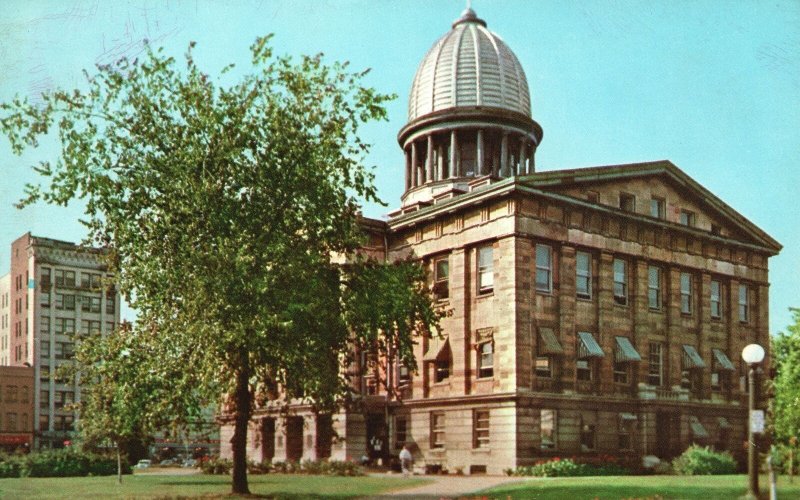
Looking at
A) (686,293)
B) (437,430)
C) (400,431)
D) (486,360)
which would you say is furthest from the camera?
(686,293)

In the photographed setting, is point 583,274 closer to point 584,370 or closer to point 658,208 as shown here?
point 584,370

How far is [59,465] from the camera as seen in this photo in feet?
149

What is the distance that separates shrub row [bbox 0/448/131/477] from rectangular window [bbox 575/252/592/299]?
2423cm

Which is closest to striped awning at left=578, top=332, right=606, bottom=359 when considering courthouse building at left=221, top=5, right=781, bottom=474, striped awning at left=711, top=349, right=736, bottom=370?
courthouse building at left=221, top=5, right=781, bottom=474

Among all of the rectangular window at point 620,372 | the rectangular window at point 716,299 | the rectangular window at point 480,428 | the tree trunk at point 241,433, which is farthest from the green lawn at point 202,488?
the rectangular window at point 716,299

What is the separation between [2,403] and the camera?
103 meters

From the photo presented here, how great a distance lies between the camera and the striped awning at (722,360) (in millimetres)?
56406

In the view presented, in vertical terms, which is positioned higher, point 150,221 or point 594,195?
point 594,195

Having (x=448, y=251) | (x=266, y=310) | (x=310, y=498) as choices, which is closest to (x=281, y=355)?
(x=266, y=310)

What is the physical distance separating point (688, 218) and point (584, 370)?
12.9 m

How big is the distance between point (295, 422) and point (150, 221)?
31650 millimetres

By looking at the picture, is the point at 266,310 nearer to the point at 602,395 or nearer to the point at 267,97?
the point at 267,97

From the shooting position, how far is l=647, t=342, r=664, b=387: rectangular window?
5322 cm

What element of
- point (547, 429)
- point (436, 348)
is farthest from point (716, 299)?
point (436, 348)
